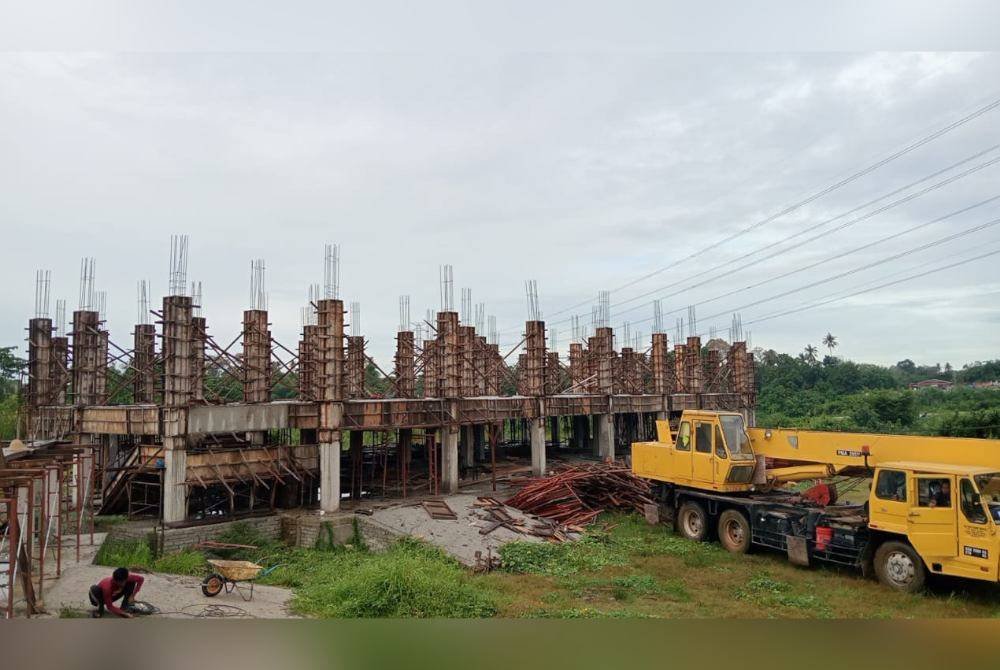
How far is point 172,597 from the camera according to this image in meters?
12.5

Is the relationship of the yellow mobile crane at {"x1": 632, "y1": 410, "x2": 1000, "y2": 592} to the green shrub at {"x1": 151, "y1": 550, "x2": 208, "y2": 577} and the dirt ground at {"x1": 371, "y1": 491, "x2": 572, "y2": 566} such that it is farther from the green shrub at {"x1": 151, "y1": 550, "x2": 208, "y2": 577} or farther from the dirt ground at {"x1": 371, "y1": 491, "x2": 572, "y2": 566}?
the green shrub at {"x1": 151, "y1": 550, "x2": 208, "y2": 577}

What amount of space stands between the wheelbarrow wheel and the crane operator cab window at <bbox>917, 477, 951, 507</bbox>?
13.3 m

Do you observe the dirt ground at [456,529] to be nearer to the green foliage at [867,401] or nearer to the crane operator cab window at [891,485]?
the crane operator cab window at [891,485]

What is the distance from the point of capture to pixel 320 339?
20.4 meters

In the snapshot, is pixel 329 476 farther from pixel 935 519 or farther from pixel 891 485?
pixel 935 519

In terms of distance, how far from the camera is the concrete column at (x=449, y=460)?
77.8 feet

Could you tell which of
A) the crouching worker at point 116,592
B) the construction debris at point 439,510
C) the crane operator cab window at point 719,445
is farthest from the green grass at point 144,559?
the crane operator cab window at point 719,445

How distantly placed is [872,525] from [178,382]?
57.4ft

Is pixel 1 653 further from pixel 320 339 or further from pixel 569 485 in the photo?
pixel 569 485

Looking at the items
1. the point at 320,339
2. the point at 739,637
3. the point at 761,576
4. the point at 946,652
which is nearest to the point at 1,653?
the point at 739,637

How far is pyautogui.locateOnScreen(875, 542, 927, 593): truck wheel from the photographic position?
11.7 metres

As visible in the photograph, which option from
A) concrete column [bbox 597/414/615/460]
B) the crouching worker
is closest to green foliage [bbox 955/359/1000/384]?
concrete column [bbox 597/414/615/460]

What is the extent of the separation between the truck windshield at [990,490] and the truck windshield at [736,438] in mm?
5203

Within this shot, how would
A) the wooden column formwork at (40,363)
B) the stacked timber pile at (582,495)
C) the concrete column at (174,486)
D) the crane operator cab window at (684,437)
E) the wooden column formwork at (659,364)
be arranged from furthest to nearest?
the wooden column formwork at (659,364) < the wooden column formwork at (40,363) < the stacked timber pile at (582,495) < the concrete column at (174,486) < the crane operator cab window at (684,437)
